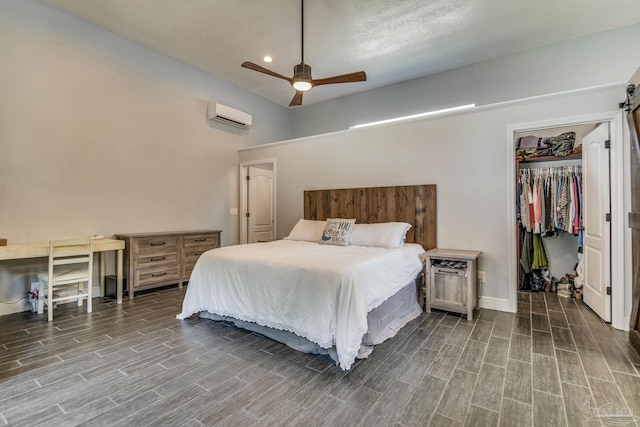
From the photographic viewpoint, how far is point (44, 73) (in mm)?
3635

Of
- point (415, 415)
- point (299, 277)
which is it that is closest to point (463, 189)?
point (299, 277)

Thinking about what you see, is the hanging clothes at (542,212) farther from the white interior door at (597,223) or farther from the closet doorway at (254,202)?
the closet doorway at (254,202)

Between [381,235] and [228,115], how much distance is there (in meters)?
3.71

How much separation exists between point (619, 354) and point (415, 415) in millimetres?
2002

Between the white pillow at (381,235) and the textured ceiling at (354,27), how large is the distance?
2626mm

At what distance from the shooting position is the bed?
2309mm

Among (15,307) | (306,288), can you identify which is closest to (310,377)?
(306,288)

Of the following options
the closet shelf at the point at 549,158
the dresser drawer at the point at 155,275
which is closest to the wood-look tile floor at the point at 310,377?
the dresser drawer at the point at 155,275

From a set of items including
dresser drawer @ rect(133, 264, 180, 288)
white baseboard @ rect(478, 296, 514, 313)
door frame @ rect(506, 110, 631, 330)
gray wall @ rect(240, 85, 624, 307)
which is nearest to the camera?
door frame @ rect(506, 110, 631, 330)

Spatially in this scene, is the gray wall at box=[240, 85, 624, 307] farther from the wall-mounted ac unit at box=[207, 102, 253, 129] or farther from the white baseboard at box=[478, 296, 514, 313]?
the wall-mounted ac unit at box=[207, 102, 253, 129]

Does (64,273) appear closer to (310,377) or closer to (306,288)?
(306,288)

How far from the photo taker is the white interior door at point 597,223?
10.0 ft

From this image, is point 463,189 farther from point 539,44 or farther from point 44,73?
point 44,73

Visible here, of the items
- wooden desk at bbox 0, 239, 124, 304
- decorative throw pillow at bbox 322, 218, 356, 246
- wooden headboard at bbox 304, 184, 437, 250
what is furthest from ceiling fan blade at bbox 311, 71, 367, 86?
wooden desk at bbox 0, 239, 124, 304
